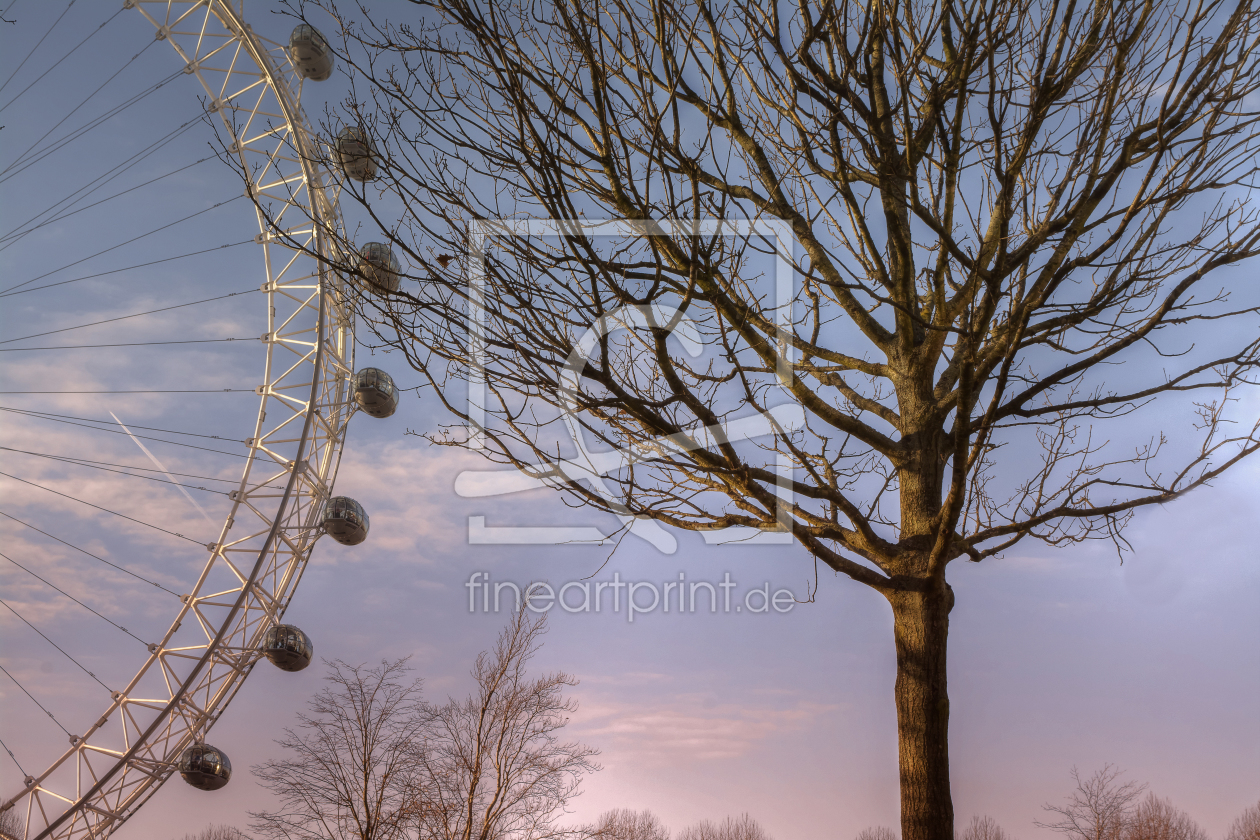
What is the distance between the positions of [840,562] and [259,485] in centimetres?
937

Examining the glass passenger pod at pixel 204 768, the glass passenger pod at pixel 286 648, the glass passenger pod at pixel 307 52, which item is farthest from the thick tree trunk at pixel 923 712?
the glass passenger pod at pixel 307 52

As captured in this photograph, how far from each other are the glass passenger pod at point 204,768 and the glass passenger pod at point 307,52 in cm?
843

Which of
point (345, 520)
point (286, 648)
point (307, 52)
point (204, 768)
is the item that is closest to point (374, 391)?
point (345, 520)

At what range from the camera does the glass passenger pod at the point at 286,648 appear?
389 inches

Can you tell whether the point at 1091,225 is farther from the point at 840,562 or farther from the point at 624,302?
the point at 624,302

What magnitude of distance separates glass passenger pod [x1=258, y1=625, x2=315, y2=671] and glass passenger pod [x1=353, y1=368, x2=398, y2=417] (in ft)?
9.17

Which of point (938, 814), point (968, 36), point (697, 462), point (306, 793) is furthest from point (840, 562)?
point (306, 793)

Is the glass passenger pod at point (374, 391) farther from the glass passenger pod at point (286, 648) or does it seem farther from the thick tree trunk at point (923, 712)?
the thick tree trunk at point (923, 712)

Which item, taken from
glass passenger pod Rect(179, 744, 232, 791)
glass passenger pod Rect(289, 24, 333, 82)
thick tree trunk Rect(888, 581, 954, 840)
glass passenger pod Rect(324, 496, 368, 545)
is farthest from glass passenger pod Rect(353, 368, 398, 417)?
thick tree trunk Rect(888, 581, 954, 840)

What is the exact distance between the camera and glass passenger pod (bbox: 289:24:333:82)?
34.1ft

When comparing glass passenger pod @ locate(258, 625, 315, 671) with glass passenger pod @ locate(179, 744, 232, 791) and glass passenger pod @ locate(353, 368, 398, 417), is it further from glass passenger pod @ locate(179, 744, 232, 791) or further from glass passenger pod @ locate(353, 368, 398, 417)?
glass passenger pod @ locate(353, 368, 398, 417)

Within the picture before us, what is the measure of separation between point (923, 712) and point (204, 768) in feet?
31.2

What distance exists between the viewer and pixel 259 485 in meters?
10.5

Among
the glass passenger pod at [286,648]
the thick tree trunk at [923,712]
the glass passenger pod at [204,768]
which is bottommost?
the glass passenger pod at [204,768]
